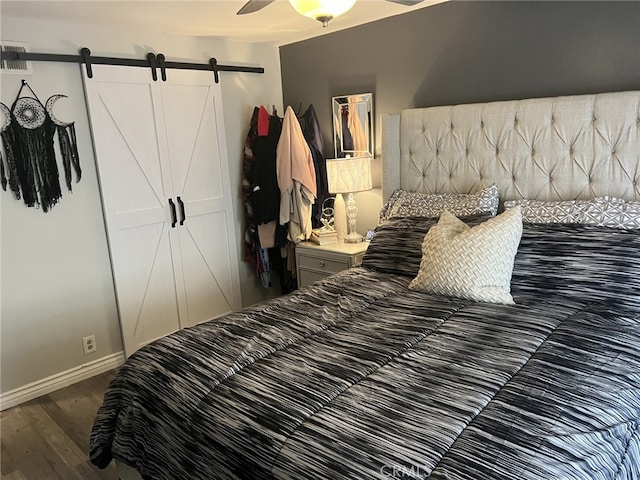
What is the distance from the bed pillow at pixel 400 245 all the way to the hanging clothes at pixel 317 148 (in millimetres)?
1105

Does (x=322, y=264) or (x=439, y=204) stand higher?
(x=439, y=204)

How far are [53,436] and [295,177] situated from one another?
2261 millimetres

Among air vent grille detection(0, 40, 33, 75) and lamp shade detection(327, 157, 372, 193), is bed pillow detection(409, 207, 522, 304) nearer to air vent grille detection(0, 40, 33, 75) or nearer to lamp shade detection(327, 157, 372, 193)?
lamp shade detection(327, 157, 372, 193)

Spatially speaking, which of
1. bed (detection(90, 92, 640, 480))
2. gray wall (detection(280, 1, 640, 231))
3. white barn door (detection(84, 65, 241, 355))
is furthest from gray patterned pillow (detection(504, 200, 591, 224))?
white barn door (detection(84, 65, 241, 355))

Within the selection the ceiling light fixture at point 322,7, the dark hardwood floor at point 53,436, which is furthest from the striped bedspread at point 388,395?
the ceiling light fixture at point 322,7

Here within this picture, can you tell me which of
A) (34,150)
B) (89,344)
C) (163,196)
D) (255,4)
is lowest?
(89,344)

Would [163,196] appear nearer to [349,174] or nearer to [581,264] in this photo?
[349,174]

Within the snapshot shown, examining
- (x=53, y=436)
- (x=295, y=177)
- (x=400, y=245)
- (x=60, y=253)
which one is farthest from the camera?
(x=295, y=177)

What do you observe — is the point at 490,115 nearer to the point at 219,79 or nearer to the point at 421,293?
the point at 421,293

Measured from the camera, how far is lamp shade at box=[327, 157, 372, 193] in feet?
11.2

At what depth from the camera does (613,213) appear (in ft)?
7.54

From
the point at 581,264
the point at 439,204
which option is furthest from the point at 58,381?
the point at 581,264

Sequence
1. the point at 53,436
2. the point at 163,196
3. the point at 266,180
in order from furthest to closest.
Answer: the point at 266,180 < the point at 163,196 < the point at 53,436

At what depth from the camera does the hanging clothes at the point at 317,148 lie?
3.90 meters
